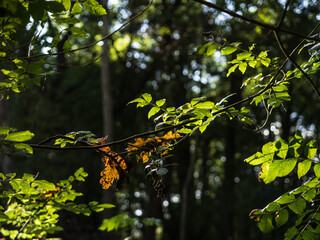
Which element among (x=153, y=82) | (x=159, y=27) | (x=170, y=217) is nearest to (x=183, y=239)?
(x=170, y=217)

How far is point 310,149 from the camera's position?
1.42 m

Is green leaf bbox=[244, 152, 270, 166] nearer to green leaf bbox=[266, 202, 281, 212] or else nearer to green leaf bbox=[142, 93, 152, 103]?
green leaf bbox=[266, 202, 281, 212]

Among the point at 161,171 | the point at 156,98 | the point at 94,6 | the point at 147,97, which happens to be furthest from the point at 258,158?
the point at 156,98

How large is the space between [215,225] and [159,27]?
350 inches

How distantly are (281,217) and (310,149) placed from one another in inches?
12.0

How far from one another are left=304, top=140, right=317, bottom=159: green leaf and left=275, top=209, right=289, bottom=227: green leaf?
257 mm

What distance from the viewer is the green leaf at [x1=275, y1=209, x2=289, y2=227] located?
5.04ft

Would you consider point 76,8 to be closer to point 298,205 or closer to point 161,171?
point 161,171

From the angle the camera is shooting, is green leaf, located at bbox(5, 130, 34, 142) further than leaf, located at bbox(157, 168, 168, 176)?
No

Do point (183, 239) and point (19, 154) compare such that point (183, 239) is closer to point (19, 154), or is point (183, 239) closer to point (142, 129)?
point (142, 129)

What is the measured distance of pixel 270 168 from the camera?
57.8 inches

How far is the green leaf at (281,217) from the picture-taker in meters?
1.54

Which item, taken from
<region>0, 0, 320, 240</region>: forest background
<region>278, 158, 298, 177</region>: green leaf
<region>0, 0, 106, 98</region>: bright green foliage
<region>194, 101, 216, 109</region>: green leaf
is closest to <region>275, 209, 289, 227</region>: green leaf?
<region>278, 158, 298, 177</region>: green leaf

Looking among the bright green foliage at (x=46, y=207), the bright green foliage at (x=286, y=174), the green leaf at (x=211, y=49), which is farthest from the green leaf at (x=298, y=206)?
the bright green foliage at (x=46, y=207)
